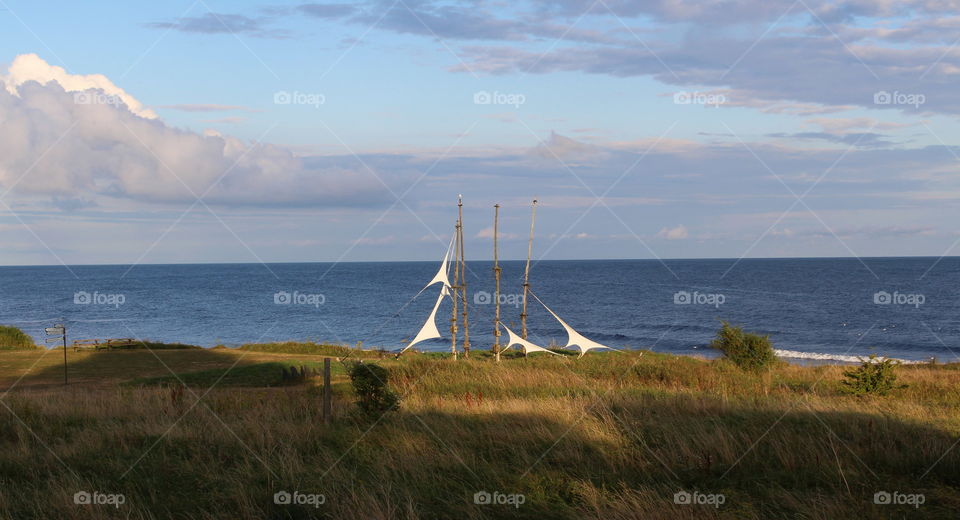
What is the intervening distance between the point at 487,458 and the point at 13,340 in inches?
1854

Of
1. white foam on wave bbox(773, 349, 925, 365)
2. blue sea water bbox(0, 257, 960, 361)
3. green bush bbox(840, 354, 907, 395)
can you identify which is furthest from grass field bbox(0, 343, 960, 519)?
blue sea water bbox(0, 257, 960, 361)

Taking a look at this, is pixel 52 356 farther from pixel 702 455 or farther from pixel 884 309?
pixel 884 309

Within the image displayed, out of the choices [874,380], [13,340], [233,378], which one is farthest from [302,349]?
[874,380]

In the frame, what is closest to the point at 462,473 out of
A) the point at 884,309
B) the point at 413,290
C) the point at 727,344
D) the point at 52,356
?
the point at 727,344

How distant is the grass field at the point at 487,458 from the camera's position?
7922 mm

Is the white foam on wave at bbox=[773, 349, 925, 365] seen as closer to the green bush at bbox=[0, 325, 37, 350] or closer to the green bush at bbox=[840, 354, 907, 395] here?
the green bush at bbox=[840, 354, 907, 395]

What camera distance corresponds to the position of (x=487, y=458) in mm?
10008

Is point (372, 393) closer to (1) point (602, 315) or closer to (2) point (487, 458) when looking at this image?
(2) point (487, 458)

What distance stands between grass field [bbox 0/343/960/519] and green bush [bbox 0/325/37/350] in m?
34.2

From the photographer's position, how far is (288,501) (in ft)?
27.1

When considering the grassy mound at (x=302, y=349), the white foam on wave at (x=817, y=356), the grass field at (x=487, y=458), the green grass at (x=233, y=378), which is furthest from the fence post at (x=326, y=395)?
the white foam on wave at (x=817, y=356)

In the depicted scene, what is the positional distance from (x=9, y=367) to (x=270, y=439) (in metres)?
28.4

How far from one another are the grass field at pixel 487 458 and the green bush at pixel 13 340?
34168 mm

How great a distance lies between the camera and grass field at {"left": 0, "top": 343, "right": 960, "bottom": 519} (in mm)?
7922
